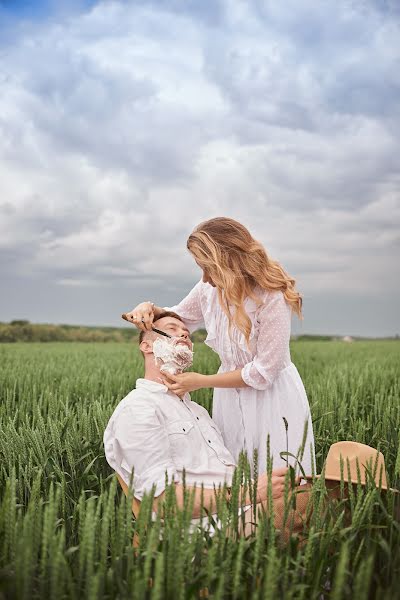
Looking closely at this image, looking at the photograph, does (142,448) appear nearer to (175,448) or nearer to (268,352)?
(175,448)

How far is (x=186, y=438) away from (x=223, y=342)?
75 cm

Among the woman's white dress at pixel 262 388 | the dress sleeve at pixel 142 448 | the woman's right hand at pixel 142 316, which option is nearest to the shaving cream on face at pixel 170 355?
the woman's right hand at pixel 142 316

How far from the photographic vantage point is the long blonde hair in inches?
117

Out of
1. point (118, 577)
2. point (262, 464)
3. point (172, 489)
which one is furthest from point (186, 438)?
point (118, 577)

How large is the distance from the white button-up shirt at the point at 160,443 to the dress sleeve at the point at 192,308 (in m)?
0.79

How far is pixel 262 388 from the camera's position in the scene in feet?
10.0

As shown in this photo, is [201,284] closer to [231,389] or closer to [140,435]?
[231,389]

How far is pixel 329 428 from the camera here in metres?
4.76

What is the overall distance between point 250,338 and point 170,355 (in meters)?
0.55

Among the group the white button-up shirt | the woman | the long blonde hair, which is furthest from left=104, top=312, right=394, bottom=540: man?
the long blonde hair

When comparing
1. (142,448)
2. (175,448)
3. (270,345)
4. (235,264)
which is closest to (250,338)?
(270,345)

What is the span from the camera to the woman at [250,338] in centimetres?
298

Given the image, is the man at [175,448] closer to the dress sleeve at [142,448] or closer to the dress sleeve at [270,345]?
the dress sleeve at [142,448]

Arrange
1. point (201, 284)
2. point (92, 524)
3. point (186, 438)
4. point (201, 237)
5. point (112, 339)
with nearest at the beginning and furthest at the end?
1. point (92, 524)
2. point (186, 438)
3. point (201, 237)
4. point (201, 284)
5. point (112, 339)
